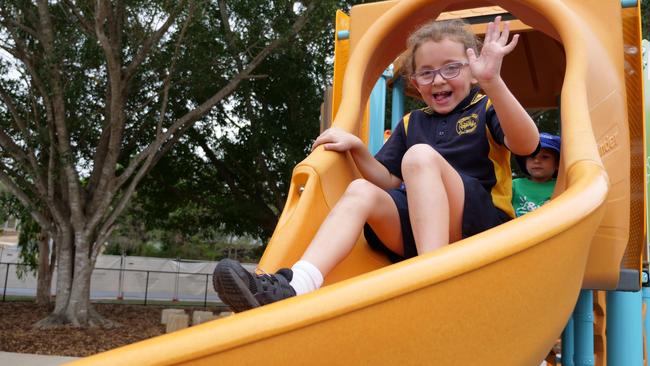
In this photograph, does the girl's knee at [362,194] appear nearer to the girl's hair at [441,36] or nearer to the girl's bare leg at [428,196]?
the girl's bare leg at [428,196]

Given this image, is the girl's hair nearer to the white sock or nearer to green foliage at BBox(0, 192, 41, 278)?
the white sock

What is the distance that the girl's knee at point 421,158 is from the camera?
65.2 inches

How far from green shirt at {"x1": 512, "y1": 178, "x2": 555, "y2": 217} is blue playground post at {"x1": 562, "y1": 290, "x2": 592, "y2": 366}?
22.2 inches

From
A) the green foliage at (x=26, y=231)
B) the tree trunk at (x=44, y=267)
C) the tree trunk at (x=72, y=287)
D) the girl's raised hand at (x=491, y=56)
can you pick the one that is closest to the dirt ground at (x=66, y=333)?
the tree trunk at (x=72, y=287)

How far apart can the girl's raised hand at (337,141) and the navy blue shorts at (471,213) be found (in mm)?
249

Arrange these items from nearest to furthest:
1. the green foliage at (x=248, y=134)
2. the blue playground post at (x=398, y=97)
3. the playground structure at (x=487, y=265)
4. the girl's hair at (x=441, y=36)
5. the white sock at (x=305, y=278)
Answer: the playground structure at (x=487, y=265), the white sock at (x=305, y=278), the girl's hair at (x=441, y=36), the blue playground post at (x=398, y=97), the green foliage at (x=248, y=134)

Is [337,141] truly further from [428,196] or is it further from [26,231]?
[26,231]

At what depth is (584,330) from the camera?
2.42 meters

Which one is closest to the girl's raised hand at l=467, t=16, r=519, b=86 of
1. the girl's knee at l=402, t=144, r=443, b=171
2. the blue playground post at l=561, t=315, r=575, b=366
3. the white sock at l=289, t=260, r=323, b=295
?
the girl's knee at l=402, t=144, r=443, b=171

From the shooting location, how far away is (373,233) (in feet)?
6.58

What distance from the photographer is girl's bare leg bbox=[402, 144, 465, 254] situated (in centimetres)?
161

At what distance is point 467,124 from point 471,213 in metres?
0.39

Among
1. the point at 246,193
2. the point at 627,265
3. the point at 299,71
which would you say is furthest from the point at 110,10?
the point at 627,265

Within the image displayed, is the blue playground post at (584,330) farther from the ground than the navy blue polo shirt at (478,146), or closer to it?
closer to it
